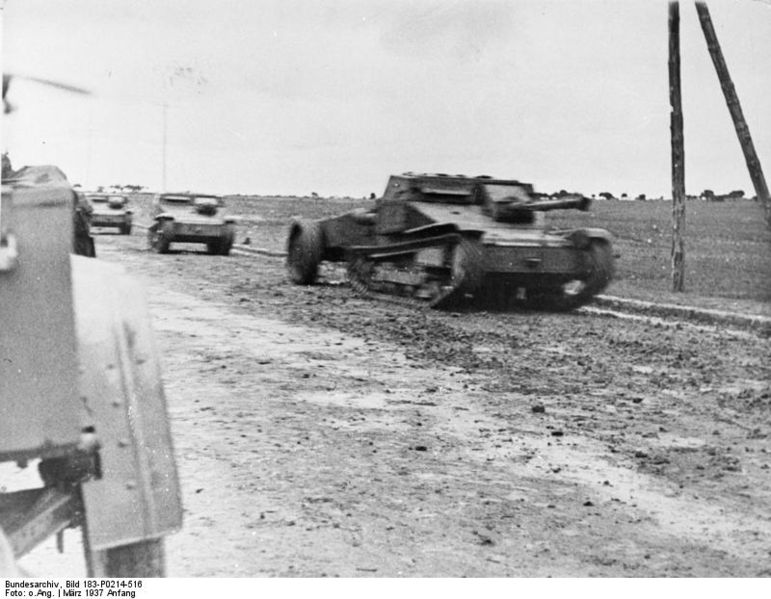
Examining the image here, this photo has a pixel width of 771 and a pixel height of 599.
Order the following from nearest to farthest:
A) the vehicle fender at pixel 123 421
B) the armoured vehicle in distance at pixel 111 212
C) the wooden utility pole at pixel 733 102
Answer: the vehicle fender at pixel 123 421 → the armoured vehicle in distance at pixel 111 212 → the wooden utility pole at pixel 733 102

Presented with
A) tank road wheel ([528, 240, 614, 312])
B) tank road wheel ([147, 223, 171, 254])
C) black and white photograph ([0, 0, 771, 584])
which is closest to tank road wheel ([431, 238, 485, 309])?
tank road wheel ([528, 240, 614, 312])

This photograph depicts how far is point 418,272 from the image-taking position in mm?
8195

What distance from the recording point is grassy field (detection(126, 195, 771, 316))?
532cm

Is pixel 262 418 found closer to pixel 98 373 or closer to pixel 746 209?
pixel 98 373

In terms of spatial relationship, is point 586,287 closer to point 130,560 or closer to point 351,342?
point 351,342

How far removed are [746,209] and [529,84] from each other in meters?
1.79

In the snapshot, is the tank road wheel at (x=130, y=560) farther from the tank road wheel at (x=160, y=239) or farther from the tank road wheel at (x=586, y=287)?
the tank road wheel at (x=586, y=287)

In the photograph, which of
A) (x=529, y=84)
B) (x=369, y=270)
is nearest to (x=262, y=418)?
(x=529, y=84)

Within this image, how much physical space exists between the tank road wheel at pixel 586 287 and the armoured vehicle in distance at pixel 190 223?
249cm

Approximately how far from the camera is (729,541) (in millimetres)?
2926

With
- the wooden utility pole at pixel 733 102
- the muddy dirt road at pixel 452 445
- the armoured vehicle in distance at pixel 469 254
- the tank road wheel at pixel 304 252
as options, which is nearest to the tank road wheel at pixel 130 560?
the muddy dirt road at pixel 452 445

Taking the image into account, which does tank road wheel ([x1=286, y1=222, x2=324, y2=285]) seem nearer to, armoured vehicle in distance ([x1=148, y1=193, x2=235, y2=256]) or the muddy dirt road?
armoured vehicle in distance ([x1=148, y1=193, x2=235, y2=256])

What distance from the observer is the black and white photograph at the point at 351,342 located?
2.13 m
